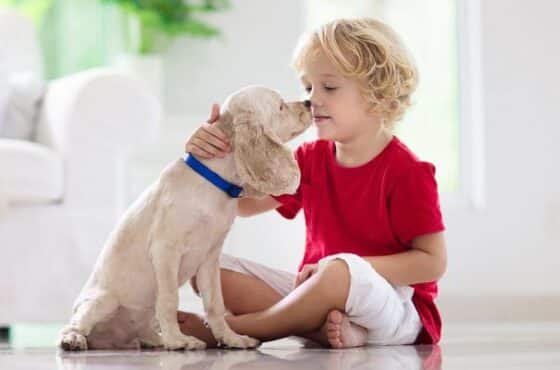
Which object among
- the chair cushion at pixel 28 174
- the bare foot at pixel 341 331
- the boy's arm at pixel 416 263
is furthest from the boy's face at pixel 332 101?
the chair cushion at pixel 28 174

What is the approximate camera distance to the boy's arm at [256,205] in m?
2.23

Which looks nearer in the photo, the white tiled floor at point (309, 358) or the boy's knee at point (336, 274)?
the white tiled floor at point (309, 358)

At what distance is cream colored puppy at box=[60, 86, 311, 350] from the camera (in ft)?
5.92

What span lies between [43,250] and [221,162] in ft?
4.03

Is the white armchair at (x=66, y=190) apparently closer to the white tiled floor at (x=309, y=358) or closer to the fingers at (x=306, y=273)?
the white tiled floor at (x=309, y=358)

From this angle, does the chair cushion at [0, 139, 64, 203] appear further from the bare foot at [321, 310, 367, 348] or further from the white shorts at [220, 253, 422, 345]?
the bare foot at [321, 310, 367, 348]

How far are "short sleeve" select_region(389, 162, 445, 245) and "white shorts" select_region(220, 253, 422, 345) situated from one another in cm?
12

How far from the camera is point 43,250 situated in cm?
292

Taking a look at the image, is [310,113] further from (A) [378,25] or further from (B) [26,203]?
(B) [26,203]

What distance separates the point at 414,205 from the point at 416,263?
11 centimetres

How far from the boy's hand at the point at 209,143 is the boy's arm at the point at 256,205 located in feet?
1.26

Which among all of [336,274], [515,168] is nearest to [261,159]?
[336,274]

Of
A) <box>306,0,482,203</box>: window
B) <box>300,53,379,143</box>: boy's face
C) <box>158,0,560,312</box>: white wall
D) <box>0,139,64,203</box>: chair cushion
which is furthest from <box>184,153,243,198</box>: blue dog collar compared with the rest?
<box>306,0,482,203</box>: window

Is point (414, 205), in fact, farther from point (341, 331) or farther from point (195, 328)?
point (195, 328)
